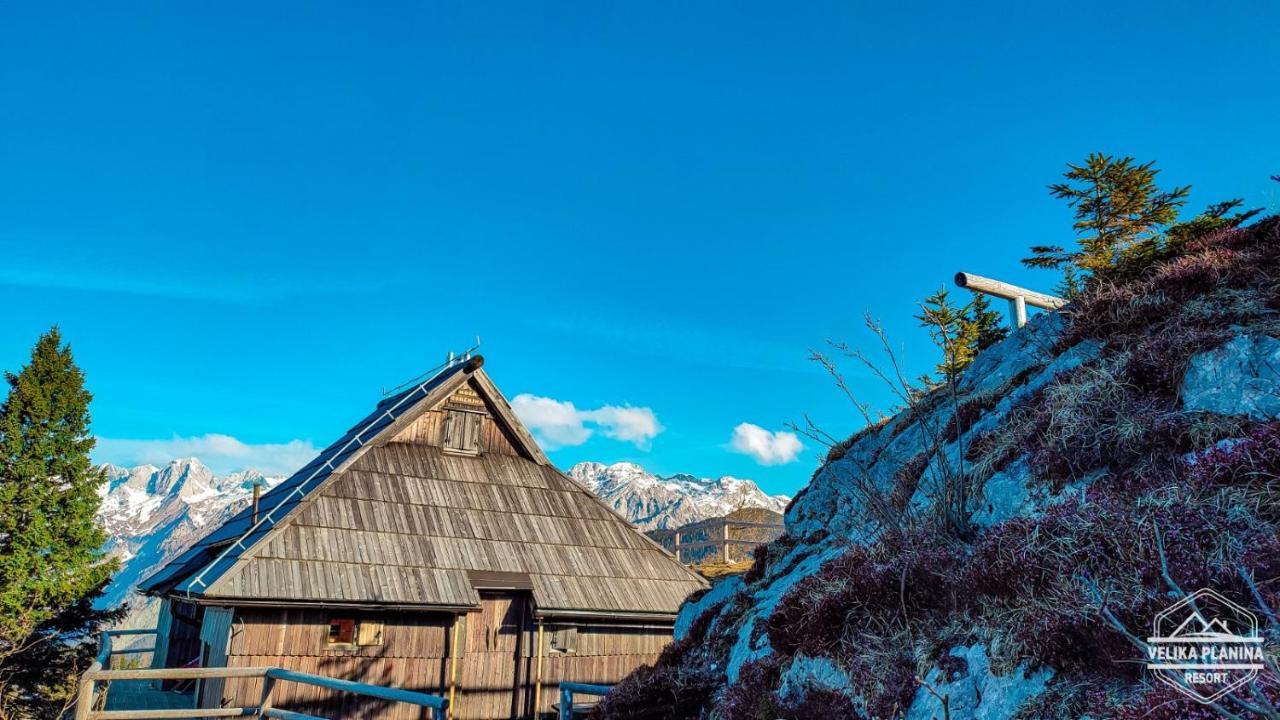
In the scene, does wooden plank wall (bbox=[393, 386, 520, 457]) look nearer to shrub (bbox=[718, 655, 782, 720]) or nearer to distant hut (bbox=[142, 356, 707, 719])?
distant hut (bbox=[142, 356, 707, 719])

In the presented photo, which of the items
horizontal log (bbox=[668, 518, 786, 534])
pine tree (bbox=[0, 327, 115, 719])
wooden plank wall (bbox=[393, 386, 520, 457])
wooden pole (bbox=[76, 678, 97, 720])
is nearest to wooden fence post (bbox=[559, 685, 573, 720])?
wooden pole (bbox=[76, 678, 97, 720])

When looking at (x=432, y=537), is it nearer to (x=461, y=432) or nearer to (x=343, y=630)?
(x=343, y=630)

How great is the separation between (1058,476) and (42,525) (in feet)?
131

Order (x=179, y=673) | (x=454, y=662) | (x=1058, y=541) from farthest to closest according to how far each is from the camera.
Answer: (x=454, y=662) → (x=179, y=673) → (x=1058, y=541)

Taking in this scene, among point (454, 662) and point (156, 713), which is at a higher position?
point (156, 713)

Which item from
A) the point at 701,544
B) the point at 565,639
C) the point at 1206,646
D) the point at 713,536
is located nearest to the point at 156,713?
the point at 565,639

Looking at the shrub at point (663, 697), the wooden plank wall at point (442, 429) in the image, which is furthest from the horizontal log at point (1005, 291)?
the wooden plank wall at point (442, 429)

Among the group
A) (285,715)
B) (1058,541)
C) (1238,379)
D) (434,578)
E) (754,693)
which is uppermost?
(1238,379)

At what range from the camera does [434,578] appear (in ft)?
60.6

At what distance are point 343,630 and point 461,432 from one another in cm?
768

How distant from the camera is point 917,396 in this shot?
28.9 feet

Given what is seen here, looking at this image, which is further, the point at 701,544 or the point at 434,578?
the point at 701,544

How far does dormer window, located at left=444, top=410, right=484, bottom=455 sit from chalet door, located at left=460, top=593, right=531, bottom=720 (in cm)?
564

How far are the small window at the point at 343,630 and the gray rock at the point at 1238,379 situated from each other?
16949 millimetres
